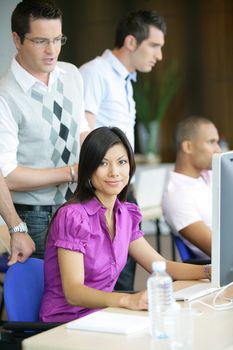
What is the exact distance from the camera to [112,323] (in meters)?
2.63

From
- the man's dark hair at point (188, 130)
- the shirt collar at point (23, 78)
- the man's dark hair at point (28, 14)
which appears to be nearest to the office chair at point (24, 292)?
the shirt collar at point (23, 78)

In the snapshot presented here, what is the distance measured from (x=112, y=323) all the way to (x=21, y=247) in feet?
2.80

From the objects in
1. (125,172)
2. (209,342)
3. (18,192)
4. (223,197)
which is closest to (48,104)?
(18,192)

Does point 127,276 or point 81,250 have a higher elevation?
point 81,250

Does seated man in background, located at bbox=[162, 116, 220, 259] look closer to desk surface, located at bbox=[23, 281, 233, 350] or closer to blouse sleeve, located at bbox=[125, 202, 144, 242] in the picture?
blouse sleeve, located at bbox=[125, 202, 144, 242]

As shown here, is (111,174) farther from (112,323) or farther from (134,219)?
(112,323)

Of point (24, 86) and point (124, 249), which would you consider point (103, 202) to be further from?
point (24, 86)

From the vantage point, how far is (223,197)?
109 inches

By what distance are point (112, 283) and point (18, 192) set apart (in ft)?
2.33

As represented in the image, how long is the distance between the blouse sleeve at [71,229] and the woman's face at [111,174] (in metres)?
0.12

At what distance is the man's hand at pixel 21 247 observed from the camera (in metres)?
3.34

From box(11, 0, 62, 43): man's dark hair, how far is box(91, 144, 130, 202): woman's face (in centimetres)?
75

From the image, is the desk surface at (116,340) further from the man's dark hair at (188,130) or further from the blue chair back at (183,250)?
the man's dark hair at (188,130)

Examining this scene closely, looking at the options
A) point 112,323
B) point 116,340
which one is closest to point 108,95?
point 112,323
